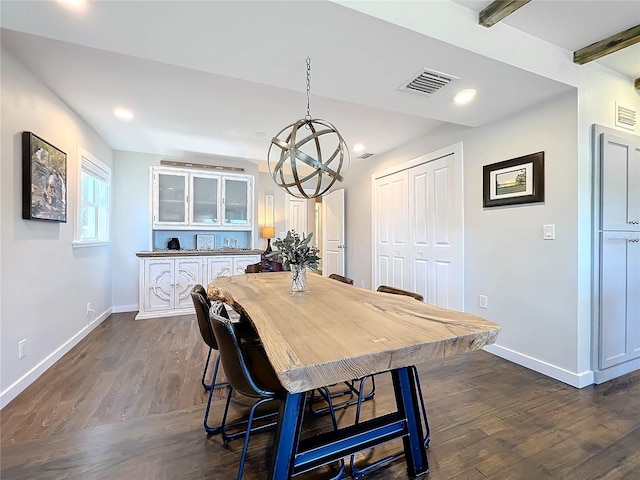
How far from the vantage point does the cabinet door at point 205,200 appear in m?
4.56

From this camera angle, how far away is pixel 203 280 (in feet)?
14.3

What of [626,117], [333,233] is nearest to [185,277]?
[333,233]

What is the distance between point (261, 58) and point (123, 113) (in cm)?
204

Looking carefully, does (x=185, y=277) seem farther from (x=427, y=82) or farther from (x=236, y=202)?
(x=427, y=82)

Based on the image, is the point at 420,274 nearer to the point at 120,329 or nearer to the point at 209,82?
the point at 209,82

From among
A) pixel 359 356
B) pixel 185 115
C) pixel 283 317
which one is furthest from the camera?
pixel 185 115

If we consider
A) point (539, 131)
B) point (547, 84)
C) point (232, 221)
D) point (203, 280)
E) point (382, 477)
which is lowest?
point (382, 477)

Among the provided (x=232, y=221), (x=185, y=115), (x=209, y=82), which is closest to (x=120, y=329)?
(x=232, y=221)

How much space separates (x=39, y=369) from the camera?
92.7 inches

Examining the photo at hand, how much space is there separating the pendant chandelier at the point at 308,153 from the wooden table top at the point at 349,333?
78cm

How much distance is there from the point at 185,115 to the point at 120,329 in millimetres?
2602

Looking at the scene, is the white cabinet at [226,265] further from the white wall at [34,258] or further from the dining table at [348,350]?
the dining table at [348,350]

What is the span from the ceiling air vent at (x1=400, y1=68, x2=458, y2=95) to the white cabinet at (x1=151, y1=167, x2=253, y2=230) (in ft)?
10.7

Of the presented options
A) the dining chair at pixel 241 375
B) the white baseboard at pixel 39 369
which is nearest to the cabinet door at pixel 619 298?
the dining chair at pixel 241 375
